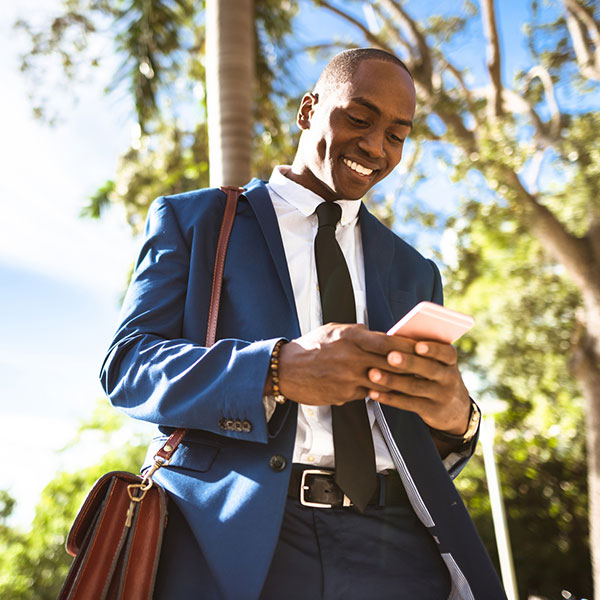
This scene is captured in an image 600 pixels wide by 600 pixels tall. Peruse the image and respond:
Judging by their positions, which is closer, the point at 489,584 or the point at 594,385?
the point at 489,584

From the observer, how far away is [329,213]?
2.24m

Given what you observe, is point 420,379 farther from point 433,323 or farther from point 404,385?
point 433,323

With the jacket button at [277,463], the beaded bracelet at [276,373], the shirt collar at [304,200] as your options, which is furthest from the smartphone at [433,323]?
the shirt collar at [304,200]

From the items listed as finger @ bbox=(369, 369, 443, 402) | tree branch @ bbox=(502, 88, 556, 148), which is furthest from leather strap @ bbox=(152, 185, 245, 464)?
tree branch @ bbox=(502, 88, 556, 148)

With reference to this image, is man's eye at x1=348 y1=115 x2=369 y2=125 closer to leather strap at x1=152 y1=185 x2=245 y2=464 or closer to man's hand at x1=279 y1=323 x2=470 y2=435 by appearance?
leather strap at x1=152 y1=185 x2=245 y2=464

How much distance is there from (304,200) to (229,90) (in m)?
2.73

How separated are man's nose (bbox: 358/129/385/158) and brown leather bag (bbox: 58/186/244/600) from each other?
1.20m

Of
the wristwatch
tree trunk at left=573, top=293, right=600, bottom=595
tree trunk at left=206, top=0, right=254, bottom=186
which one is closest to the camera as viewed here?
the wristwatch

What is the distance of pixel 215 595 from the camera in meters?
1.59

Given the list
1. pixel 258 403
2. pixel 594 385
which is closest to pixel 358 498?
pixel 258 403

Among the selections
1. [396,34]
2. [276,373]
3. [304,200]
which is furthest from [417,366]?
[396,34]

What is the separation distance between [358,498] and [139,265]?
956 millimetres

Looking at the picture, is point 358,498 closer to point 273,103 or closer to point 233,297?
point 233,297

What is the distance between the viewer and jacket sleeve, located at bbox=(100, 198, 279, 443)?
5.08 feet
